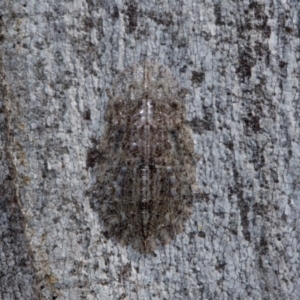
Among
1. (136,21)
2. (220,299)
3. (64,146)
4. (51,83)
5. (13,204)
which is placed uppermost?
(136,21)

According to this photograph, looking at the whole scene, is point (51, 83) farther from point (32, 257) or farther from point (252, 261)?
point (252, 261)

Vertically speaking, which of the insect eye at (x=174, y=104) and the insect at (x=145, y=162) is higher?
the insect eye at (x=174, y=104)

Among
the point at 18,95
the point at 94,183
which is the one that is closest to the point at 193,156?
the point at 94,183

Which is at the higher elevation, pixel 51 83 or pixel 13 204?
pixel 51 83
